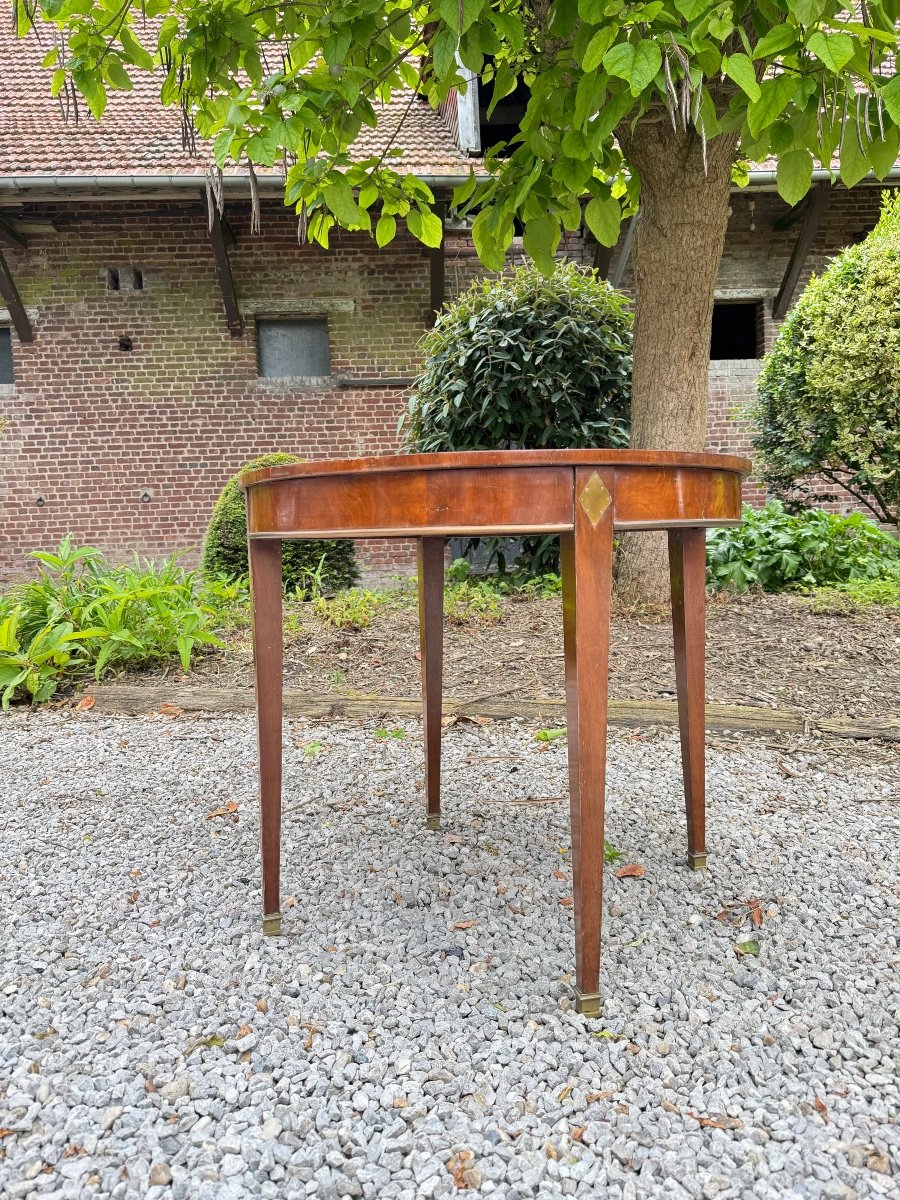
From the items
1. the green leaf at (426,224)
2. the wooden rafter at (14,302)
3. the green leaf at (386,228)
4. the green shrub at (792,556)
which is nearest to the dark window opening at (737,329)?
the green shrub at (792,556)

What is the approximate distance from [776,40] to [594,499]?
4.89 ft

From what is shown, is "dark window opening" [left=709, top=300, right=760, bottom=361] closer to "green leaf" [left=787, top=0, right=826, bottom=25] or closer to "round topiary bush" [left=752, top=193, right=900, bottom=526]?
"round topiary bush" [left=752, top=193, right=900, bottom=526]

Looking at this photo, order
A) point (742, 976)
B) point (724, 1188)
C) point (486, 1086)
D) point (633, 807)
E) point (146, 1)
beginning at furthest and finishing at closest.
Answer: point (146, 1) → point (633, 807) → point (742, 976) → point (486, 1086) → point (724, 1188)

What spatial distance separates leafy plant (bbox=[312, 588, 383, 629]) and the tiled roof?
4860 mm

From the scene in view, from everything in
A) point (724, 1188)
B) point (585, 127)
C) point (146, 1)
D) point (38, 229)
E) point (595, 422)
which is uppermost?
point (38, 229)

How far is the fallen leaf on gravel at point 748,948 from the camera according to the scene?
4.70ft

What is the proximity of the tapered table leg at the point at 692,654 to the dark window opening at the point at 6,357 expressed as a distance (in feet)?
30.9

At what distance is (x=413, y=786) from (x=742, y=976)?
1145mm

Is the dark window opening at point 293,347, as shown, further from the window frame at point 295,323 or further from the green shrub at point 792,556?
the green shrub at point 792,556

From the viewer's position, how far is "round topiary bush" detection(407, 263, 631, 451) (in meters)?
5.23

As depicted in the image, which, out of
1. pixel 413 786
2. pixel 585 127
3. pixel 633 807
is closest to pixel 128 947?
pixel 413 786

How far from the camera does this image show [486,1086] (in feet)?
3.65

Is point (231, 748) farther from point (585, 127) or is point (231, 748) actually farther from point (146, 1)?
point (146, 1)

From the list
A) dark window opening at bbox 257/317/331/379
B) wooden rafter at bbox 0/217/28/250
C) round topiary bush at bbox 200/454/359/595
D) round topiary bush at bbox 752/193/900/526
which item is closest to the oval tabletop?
round topiary bush at bbox 200/454/359/595
